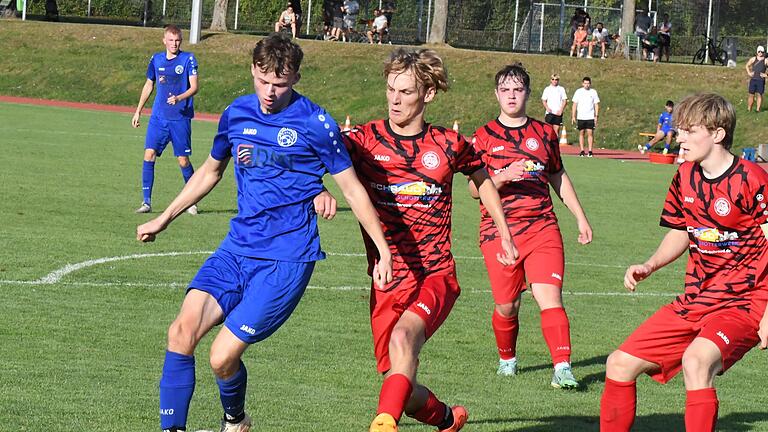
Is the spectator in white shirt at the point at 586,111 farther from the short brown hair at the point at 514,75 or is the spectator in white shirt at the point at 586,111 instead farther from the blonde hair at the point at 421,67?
the blonde hair at the point at 421,67

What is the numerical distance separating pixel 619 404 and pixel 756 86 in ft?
114

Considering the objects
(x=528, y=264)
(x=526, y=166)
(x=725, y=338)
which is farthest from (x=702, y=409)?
(x=526, y=166)

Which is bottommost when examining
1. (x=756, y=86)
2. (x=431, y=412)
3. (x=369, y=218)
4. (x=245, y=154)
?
(x=431, y=412)

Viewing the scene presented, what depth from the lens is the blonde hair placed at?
6.34 metres

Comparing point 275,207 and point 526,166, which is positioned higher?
point 526,166

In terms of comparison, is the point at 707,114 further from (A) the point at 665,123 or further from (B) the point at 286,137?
(A) the point at 665,123

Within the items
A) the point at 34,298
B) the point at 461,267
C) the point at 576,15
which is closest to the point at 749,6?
the point at 576,15

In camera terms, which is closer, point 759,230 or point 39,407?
point 759,230

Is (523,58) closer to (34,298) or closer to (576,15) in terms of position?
(576,15)

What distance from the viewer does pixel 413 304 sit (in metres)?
6.27

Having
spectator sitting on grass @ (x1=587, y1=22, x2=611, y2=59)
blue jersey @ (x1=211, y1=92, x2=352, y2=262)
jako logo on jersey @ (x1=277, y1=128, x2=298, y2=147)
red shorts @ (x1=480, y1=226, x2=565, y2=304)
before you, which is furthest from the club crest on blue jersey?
spectator sitting on grass @ (x1=587, y1=22, x2=611, y2=59)

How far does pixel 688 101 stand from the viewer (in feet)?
19.7

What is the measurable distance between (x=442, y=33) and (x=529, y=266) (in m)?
41.1

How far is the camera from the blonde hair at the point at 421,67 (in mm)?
6336
